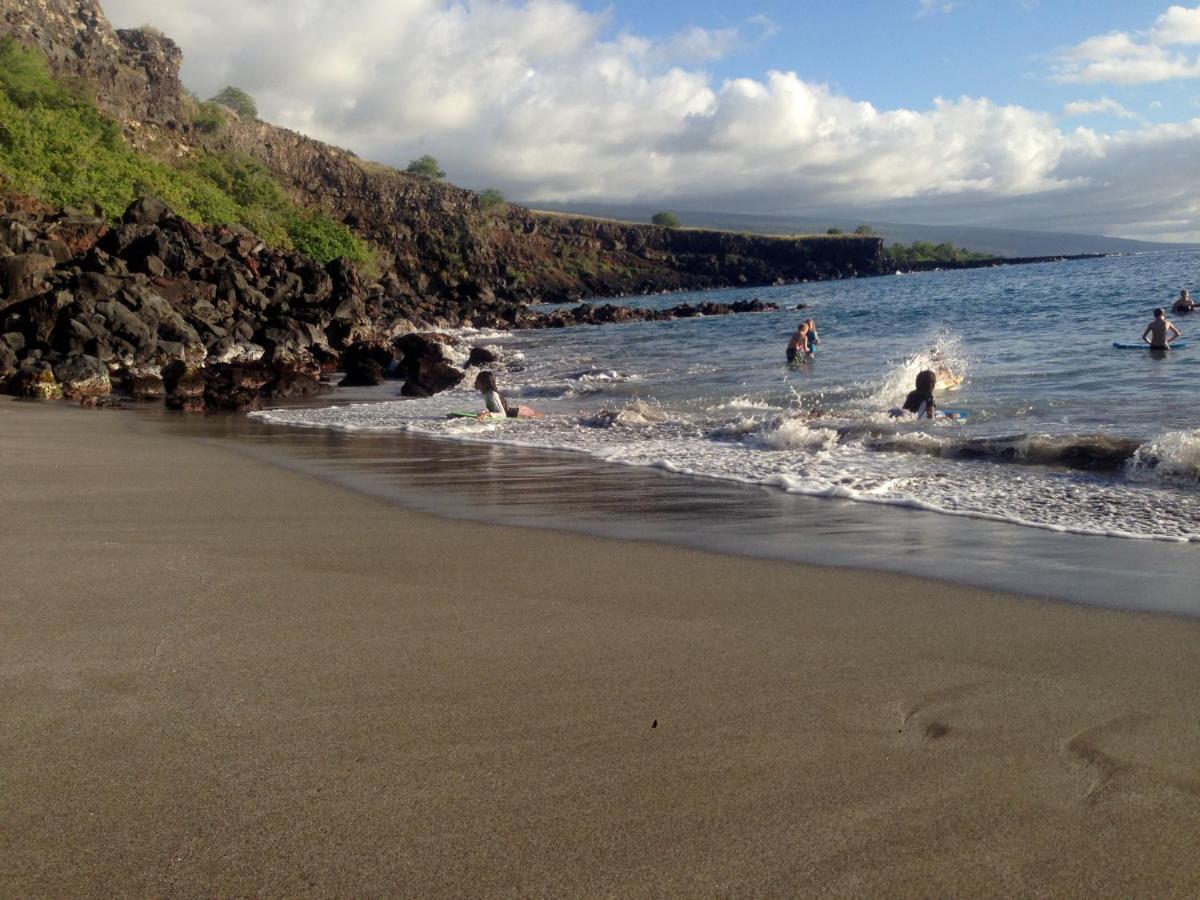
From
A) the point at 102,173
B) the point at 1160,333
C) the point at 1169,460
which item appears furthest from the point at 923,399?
the point at 102,173

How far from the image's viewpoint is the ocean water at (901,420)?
7953mm

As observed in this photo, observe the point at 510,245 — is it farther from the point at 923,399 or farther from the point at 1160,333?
the point at 923,399

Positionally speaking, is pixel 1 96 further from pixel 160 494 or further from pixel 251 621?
pixel 251 621

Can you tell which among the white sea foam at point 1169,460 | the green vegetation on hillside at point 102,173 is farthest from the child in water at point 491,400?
the green vegetation on hillside at point 102,173

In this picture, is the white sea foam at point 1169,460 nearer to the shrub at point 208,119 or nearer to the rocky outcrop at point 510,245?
the rocky outcrop at point 510,245

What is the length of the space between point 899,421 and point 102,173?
34545mm

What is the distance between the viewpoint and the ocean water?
795 centimetres

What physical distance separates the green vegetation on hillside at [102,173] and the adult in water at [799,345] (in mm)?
24626

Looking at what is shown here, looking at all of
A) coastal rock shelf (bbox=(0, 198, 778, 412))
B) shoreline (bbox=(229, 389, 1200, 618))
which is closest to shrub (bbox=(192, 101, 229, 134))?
coastal rock shelf (bbox=(0, 198, 778, 412))

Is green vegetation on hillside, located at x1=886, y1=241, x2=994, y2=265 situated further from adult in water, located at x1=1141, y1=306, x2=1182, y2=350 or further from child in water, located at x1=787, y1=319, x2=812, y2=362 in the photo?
adult in water, located at x1=1141, y1=306, x2=1182, y2=350

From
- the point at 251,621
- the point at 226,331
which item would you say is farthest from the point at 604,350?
the point at 251,621

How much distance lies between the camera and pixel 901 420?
12.9 m

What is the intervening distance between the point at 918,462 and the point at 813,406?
20.9 feet

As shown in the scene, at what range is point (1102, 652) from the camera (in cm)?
399
